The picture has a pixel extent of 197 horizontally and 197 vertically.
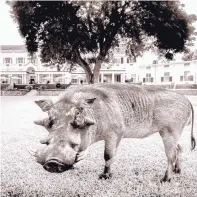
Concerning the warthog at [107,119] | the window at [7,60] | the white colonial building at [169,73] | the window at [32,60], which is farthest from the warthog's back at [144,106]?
the window at [7,60]

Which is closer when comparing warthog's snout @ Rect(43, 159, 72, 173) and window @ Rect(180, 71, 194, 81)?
warthog's snout @ Rect(43, 159, 72, 173)

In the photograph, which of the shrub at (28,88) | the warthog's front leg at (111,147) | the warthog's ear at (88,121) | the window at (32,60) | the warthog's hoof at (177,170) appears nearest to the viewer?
the warthog's ear at (88,121)

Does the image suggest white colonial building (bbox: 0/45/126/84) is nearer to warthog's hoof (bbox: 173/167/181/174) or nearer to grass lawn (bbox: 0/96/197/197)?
grass lawn (bbox: 0/96/197/197)

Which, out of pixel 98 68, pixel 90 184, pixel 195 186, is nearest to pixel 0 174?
pixel 90 184

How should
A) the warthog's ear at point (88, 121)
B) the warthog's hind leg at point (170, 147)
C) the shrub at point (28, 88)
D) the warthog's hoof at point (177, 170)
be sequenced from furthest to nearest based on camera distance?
the shrub at point (28, 88), the warthog's hoof at point (177, 170), the warthog's hind leg at point (170, 147), the warthog's ear at point (88, 121)

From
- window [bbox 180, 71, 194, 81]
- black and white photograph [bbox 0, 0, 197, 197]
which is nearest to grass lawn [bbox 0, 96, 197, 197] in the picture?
black and white photograph [bbox 0, 0, 197, 197]

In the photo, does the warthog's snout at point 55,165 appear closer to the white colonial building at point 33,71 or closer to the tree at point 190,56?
the white colonial building at point 33,71

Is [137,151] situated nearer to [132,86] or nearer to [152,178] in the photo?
[152,178]
